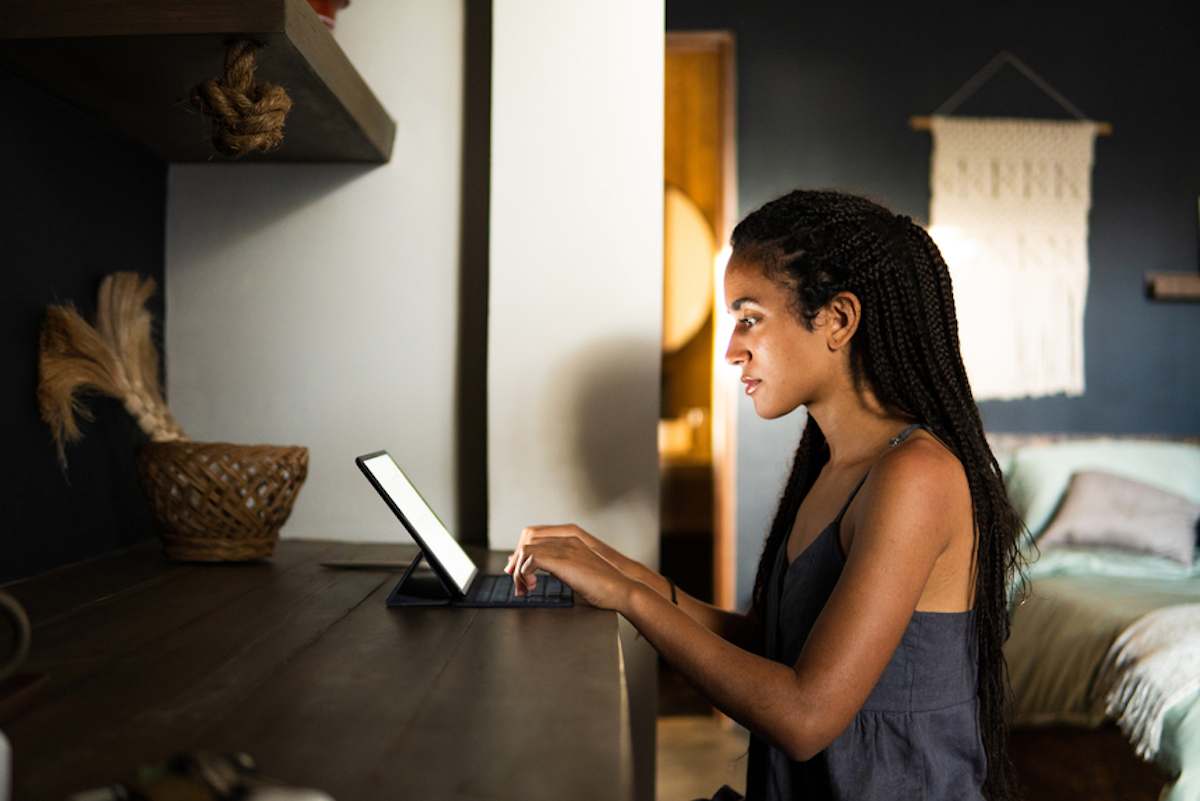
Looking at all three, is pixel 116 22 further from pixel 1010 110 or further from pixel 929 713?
pixel 1010 110

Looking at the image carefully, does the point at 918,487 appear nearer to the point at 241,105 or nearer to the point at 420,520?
the point at 420,520

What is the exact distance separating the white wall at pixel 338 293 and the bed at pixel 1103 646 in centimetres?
126

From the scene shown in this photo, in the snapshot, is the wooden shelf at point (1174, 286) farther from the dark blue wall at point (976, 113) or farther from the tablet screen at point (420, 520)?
the tablet screen at point (420, 520)

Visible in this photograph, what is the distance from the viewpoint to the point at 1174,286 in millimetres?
3781

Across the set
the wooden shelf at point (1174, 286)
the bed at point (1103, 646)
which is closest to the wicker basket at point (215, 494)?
the bed at point (1103, 646)

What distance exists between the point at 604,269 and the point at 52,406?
2.85 feet

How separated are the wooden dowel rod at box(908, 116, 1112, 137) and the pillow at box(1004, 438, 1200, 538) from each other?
3.85 feet

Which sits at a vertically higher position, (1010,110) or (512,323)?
(1010,110)

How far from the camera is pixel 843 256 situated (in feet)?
4.38

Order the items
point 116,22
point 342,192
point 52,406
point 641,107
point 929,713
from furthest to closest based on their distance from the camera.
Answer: point 342,192 < point 641,107 < point 52,406 < point 929,713 < point 116,22

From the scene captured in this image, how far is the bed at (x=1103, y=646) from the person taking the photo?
221cm

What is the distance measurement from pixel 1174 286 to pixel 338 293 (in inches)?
128

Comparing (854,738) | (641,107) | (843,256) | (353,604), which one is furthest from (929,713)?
(641,107)

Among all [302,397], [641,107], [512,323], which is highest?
[641,107]
